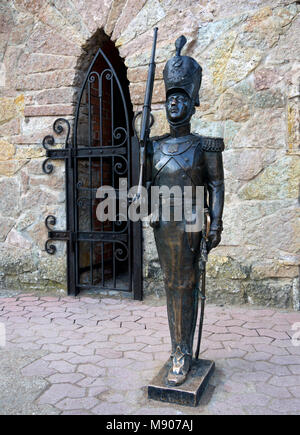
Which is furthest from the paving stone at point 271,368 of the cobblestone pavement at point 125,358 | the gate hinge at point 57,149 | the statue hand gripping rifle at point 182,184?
the gate hinge at point 57,149

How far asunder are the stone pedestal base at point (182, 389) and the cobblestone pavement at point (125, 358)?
0.04 metres

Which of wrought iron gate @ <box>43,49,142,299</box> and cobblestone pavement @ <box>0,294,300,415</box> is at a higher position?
wrought iron gate @ <box>43,49,142,299</box>

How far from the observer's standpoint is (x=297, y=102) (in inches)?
150

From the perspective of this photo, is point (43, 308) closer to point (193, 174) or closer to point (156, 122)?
point (156, 122)

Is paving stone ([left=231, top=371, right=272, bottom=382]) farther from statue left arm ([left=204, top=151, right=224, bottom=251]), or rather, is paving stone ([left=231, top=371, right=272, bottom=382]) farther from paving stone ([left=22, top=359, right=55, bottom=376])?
paving stone ([left=22, top=359, right=55, bottom=376])

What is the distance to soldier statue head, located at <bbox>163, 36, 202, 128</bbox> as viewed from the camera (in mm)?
2371

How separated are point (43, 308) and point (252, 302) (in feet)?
6.86

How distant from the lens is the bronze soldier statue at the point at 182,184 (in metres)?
2.40

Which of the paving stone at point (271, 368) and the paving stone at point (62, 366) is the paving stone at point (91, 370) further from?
the paving stone at point (271, 368)

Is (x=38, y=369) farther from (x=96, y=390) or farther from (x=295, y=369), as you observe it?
(x=295, y=369)

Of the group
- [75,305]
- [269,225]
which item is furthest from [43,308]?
[269,225]

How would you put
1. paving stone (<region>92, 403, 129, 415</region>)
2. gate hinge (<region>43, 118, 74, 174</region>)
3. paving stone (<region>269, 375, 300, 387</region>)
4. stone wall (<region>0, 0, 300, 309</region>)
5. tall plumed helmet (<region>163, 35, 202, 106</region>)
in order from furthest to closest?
gate hinge (<region>43, 118, 74, 174</region>) < stone wall (<region>0, 0, 300, 309</region>) < paving stone (<region>269, 375, 300, 387</region>) < tall plumed helmet (<region>163, 35, 202, 106</region>) < paving stone (<region>92, 403, 129, 415</region>)

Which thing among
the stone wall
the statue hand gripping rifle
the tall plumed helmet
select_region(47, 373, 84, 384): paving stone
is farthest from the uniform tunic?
the stone wall
